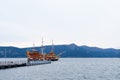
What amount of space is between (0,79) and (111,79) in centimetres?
2317

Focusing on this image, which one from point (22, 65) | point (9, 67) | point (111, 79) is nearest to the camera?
point (111, 79)

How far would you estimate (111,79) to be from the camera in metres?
74.9

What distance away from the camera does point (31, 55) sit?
620 ft

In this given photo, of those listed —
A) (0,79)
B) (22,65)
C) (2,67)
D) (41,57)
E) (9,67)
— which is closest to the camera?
(0,79)

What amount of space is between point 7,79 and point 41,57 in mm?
117073

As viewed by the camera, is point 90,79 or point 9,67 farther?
point 9,67

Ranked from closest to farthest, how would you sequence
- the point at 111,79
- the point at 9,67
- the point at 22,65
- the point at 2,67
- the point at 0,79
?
the point at 0,79
the point at 111,79
the point at 2,67
the point at 9,67
the point at 22,65

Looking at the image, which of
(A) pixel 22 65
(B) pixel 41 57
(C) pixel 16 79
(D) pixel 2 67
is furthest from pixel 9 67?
(B) pixel 41 57

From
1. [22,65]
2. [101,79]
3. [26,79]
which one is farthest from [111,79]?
[22,65]

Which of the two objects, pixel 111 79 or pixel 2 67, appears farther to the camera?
Answer: pixel 2 67

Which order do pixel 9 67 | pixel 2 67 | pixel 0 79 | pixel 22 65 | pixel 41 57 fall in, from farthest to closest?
1. pixel 41 57
2. pixel 22 65
3. pixel 9 67
4. pixel 2 67
5. pixel 0 79

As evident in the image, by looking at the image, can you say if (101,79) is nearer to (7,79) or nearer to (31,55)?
(7,79)

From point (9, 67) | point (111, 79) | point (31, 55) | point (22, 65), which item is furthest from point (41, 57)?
point (111, 79)

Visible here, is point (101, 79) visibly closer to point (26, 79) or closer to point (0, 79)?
point (26, 79)
